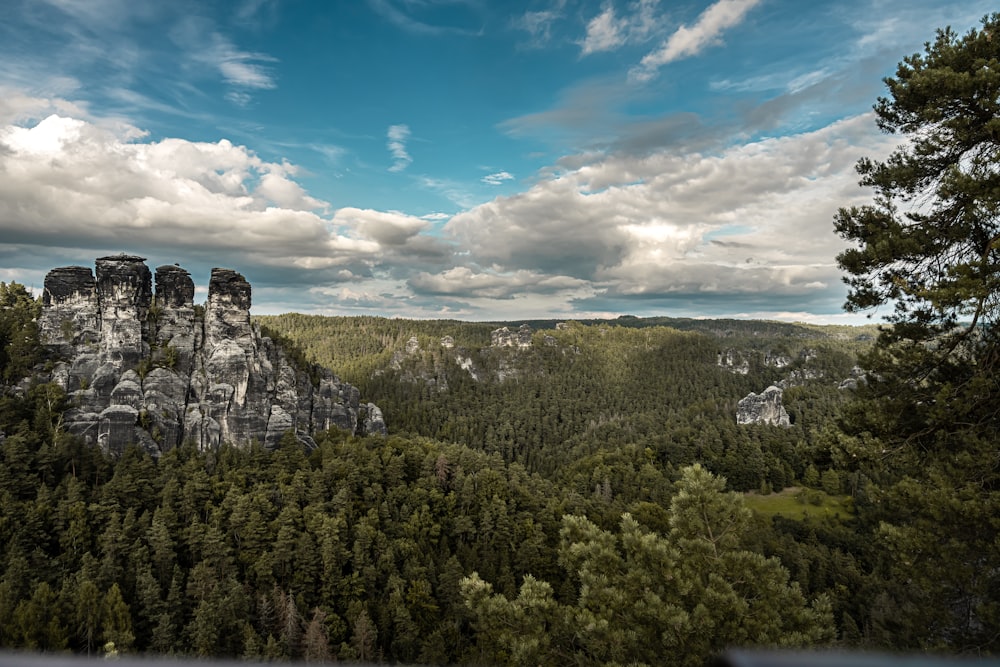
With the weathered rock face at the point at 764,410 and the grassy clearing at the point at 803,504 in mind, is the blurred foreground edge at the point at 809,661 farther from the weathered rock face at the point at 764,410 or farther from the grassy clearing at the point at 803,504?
the weathered rock face at the point at 764,410

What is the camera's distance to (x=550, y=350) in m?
174

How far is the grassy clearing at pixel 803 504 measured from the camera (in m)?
65.7

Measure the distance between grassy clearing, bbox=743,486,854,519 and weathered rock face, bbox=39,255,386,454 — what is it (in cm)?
6262

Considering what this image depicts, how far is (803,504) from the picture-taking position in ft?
232

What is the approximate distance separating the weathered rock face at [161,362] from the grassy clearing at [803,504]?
62620 mm

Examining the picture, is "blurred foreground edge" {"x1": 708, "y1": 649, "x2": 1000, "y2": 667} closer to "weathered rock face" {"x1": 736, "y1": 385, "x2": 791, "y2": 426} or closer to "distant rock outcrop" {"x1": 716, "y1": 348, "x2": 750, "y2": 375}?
"weathered rock face" {"x1": 736, "y1": 385, "x2": 791, "y2": 426}

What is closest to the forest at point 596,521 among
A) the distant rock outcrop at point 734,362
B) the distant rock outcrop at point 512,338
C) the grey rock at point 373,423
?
the grey rock at point 373,423

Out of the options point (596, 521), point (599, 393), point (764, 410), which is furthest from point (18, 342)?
point (599, 393)

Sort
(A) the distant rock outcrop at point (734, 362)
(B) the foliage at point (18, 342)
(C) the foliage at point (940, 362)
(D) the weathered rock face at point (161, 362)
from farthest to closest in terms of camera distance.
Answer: (A) the distant rock outcrop at point (734, 362), (D) the weathered rock face at point (161, 362), (B) the foliage at point (18, 342), (C) the foliage at point (940, 362)

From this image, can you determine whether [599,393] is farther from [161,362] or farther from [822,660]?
[822,660]

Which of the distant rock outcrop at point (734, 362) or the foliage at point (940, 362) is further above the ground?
the foliage at point (940, 362)

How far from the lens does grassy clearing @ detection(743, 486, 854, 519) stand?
65.7m

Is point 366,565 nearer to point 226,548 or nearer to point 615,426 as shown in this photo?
point 226,548

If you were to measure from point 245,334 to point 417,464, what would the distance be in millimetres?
25141
